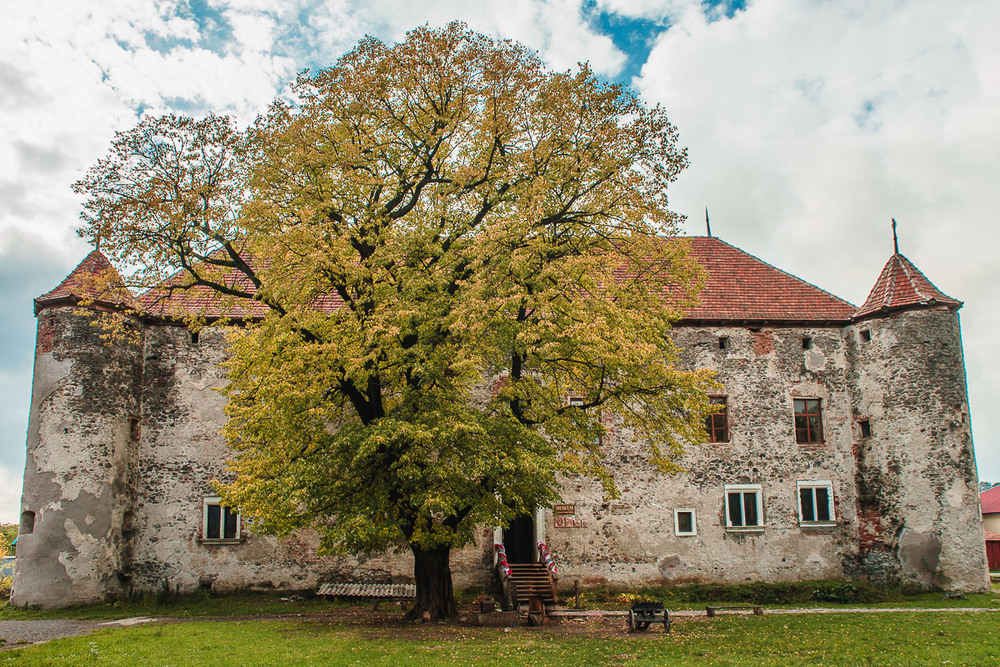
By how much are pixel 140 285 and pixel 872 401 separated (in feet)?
62.5

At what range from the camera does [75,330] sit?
62.8ft

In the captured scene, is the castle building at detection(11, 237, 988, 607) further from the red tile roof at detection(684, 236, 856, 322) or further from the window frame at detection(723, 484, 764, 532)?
the red tile roof at detection(684, 236, 856, 322)

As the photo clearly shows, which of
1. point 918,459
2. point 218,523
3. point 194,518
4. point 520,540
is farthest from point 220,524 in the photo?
point 918,459

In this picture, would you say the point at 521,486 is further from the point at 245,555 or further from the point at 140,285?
the point at 245,555

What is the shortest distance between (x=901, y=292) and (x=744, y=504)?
7536 mm

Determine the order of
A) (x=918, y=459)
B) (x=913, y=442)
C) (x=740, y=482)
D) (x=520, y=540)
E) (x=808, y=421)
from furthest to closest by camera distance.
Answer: (x=808, y=421), (x=520, y=540), (x=740, y=482), (x=913, y=442), (x=918, y=459)

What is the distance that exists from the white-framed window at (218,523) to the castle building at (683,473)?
4 cm

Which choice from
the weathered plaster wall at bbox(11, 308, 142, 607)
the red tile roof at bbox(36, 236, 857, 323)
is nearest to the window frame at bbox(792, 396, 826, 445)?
the red tile roof at bbox(36, 236, 857, 323)

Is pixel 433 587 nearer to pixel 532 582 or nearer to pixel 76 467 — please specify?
pixel 532 582

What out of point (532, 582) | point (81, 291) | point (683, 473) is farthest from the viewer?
point (683, 473)

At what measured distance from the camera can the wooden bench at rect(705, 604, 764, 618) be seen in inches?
622

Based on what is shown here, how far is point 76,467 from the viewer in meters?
18.4

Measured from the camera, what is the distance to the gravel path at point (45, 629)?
43.9ft

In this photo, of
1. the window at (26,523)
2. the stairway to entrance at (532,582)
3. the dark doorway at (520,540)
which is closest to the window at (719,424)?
the dark doorway at (520,540)
